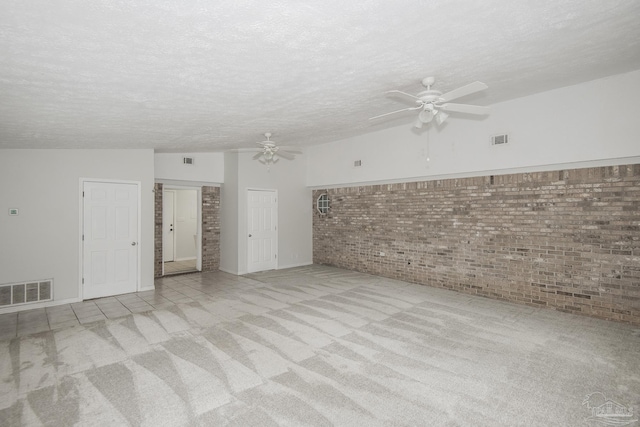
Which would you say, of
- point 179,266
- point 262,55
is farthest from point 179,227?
point 262,55

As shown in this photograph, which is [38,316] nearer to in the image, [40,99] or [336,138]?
[40,99]

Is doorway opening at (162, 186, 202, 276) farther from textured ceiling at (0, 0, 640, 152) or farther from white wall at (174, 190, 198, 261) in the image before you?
textured ceiling at (0, 0, 640, 152)

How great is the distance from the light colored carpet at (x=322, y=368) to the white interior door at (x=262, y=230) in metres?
2.95

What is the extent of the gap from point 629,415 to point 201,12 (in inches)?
168

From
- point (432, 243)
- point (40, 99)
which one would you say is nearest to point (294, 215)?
point (432, 243)

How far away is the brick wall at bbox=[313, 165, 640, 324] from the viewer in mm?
4297

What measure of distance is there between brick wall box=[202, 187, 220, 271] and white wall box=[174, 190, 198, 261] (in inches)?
73.4

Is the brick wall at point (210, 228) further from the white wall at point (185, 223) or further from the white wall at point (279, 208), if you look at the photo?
the white wall at point (185, 223)

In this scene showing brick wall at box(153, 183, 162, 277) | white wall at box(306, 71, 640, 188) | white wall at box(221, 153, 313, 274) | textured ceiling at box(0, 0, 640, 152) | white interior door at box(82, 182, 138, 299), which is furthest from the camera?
white wall at box(221, 153, 313, 274)

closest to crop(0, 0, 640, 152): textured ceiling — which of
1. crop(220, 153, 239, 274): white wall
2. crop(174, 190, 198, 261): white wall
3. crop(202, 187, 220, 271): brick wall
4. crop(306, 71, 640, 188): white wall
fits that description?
crop(306, 71, 640, 188): white wall

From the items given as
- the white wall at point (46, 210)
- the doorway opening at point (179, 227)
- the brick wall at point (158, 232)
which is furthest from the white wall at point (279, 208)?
the white wall at point (46, 210)

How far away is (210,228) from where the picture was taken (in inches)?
316

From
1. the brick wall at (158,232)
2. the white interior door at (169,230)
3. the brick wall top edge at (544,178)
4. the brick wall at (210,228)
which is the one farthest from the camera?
the white interior door at (169,230)

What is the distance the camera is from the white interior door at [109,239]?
5.59 metres
